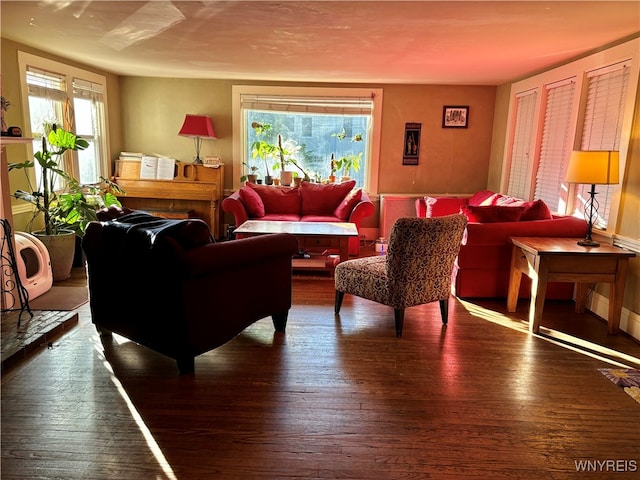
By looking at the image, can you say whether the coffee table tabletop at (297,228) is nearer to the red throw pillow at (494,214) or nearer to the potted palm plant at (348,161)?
the red throw pillow at (494,214)

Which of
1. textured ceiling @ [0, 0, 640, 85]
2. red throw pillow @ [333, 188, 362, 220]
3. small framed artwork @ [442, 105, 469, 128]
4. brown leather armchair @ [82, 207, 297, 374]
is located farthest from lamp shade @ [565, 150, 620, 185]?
small framed artwork @ [442, 105, 469, 128]

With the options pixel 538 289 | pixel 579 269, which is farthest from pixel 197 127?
pixel 579 269

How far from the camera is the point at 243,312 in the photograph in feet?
9.19

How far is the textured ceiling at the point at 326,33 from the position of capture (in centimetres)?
282

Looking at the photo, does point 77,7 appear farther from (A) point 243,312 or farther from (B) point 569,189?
(B) point 569,189

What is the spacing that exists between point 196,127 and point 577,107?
4308mm

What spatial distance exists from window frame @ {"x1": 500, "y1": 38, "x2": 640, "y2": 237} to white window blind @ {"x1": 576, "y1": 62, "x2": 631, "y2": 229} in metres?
0.05

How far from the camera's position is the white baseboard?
10.6 feet

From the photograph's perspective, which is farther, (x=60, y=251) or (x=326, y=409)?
(x=60, y=251)

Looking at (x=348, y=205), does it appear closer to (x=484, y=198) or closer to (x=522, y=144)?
(x=484, y=198)

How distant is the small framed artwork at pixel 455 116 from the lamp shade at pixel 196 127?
125 inches

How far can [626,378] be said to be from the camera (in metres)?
2.63

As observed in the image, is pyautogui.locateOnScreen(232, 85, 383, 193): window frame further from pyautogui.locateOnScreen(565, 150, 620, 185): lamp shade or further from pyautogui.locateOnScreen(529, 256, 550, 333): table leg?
pyautogui.locateOnScreen(529, 256, 550, 333): table leg

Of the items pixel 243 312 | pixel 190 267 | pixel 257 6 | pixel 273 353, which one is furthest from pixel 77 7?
pixel 273 353
